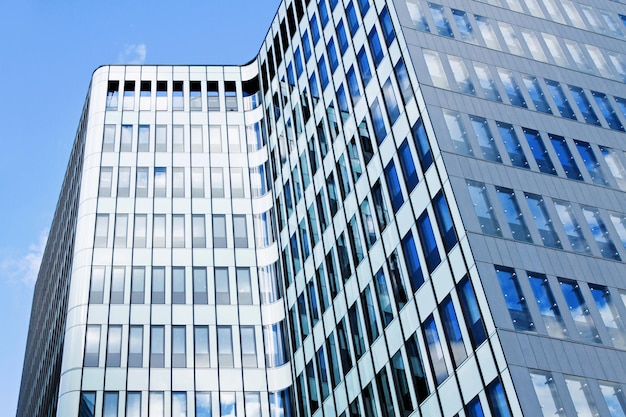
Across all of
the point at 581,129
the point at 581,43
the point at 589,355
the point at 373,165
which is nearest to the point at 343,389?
the point at 373,165

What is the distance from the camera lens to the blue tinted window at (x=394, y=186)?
37.1 meters

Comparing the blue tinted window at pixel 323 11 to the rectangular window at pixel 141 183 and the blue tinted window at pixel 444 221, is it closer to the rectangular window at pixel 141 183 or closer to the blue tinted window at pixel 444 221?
the rectangular window at pixel 141 183

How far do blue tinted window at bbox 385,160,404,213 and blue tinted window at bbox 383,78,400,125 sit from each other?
223cm

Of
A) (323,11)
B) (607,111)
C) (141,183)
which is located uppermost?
(323,11)

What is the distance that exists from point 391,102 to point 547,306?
1333cm

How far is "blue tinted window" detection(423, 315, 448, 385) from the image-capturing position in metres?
31.5

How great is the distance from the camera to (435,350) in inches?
1267

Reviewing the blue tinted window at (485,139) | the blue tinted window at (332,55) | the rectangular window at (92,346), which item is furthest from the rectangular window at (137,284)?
the blue tinted window at (485,139)

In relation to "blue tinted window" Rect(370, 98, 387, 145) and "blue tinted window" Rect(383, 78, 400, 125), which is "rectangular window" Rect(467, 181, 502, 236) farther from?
"blue tinted window" Rect(370, 98, 387, 145)

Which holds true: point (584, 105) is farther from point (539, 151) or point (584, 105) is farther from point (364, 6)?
point (364, 6)

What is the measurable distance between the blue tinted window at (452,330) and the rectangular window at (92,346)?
24.4 metres

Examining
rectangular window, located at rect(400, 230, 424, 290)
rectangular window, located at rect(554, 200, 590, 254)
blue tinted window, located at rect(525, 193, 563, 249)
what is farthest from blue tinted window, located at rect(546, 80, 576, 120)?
rectangular window, located at rect(400, 230, 424, 290)

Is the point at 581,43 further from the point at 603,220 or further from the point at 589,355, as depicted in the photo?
the point at 589,355

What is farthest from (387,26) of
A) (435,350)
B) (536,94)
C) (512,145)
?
(435,350)
